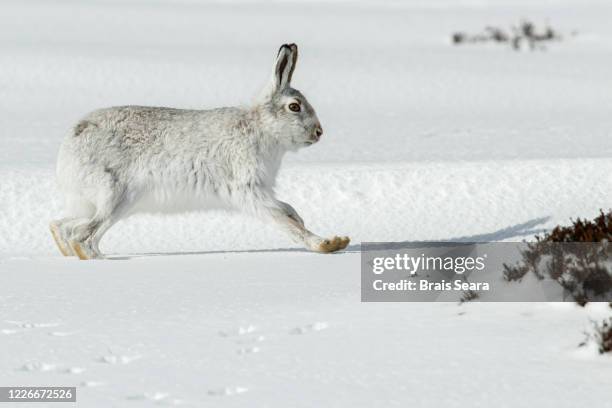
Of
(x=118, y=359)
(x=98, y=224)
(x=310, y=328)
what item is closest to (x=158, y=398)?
(x=118, y=359)

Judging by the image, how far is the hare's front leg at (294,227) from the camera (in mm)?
6543

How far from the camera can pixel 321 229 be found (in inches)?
311

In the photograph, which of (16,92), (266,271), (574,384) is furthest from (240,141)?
(16,92)

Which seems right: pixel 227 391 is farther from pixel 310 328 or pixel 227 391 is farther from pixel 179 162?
pixel 179 162

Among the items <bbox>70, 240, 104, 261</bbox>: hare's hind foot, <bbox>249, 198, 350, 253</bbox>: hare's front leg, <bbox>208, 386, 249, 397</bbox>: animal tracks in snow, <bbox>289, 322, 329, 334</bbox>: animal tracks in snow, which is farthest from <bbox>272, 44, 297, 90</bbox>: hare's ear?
<bbox>208, 386, 249, 397</bbox>: animal tracks in snow

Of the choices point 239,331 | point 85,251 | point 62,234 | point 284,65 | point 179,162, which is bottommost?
point 239,331

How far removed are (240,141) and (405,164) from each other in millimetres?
2248

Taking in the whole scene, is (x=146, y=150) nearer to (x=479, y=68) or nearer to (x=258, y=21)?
(x=479, y=68)

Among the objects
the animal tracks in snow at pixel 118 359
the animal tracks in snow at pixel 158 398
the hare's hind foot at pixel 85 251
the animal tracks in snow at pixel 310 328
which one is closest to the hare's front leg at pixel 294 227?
the hare's hind foot at pixel 85 251

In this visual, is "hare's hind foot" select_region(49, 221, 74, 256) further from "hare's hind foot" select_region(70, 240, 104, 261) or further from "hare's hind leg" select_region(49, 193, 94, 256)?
"hare's hind foot" select_region(70, 240, 104, 261)

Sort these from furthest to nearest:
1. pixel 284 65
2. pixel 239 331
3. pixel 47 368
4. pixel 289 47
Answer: pixel 284 65
pixel 289 47
pixel 239 331
pixel 47 368

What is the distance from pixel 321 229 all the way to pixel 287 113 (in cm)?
129

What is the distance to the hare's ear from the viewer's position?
6773mm

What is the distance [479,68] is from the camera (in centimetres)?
1673
